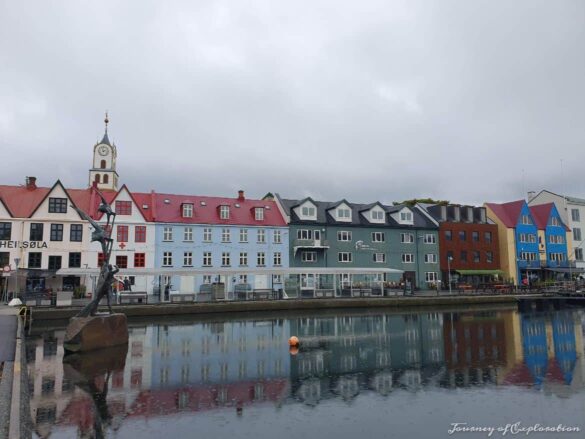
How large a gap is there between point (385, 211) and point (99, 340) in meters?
46.2

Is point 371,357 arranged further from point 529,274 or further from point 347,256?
point 529,274

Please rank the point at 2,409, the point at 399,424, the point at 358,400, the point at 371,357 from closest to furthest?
the point at 2,409 → the point at 399,424 → the point at 358,400 → the point at 371,357

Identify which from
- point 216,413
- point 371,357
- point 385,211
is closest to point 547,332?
point 371,357

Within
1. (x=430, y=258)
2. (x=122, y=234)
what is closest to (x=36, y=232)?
(x=122, y=234)

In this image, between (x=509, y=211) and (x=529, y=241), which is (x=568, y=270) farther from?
(x=509, y=211)

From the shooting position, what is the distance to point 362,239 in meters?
59.2

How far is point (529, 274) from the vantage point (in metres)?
68.1

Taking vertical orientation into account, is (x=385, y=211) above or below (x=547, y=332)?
above

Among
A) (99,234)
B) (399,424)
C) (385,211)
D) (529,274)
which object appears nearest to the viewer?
(399,424)

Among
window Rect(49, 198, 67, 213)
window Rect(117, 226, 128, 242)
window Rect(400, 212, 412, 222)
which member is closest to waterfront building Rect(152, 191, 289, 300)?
window Rect(117, 226, 128, 242)

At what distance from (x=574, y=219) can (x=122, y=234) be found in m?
63.9

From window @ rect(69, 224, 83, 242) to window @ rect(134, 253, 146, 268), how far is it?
546 centimetres

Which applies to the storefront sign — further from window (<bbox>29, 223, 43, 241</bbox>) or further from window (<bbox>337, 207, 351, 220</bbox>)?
window (<bbox>337, 207, 351, 220</bbox>)

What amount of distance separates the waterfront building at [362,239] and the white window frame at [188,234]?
1118 cm
